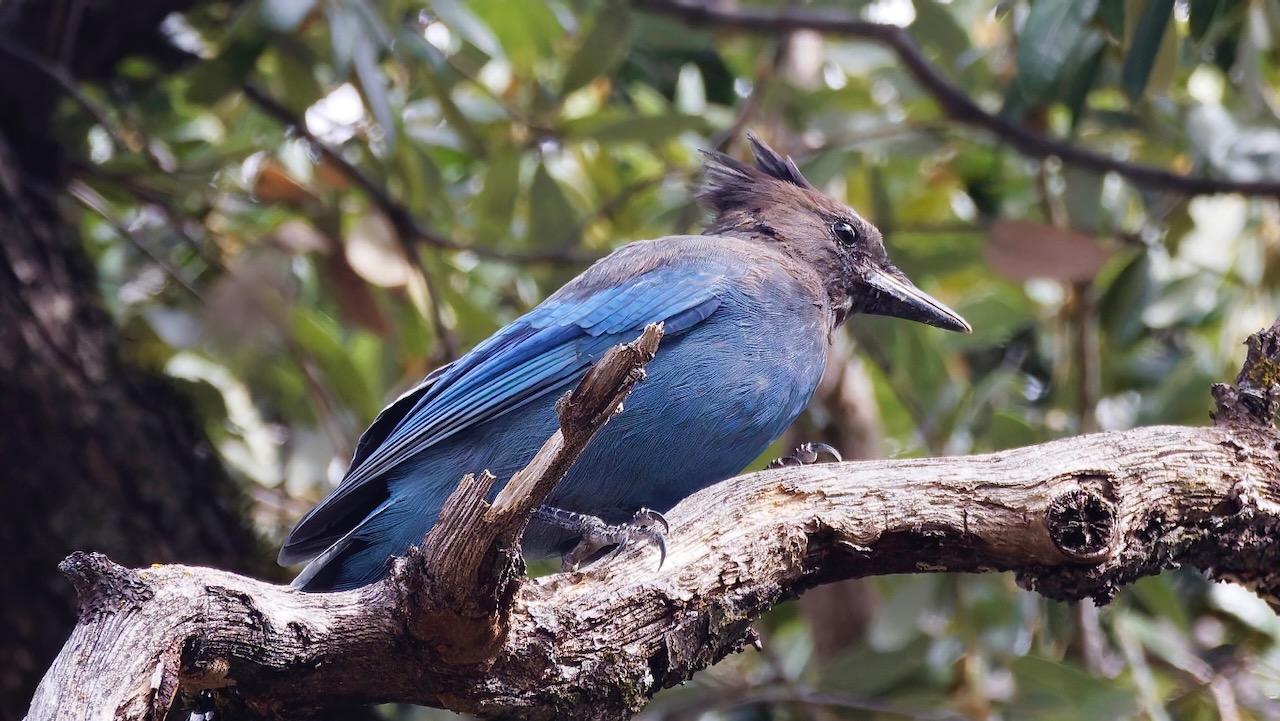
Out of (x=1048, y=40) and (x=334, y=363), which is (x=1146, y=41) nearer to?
(x=1048, y=40)

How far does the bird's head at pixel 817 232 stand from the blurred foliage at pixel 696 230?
634 mm

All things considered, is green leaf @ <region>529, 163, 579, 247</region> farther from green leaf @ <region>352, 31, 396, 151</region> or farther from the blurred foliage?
green leaf @ <region>352, 31, 396, 151</region>

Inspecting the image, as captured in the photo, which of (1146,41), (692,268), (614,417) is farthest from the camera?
(692,268)

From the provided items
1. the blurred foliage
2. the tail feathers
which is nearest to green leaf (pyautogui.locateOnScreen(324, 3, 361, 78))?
the blurred foliage

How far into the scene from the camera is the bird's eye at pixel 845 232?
4160 mm

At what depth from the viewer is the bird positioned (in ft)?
10.6

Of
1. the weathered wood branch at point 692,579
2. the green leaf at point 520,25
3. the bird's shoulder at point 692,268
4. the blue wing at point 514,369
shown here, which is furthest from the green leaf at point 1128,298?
the green leaf at point 520,25

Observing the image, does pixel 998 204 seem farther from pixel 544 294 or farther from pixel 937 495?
pixel 937 495

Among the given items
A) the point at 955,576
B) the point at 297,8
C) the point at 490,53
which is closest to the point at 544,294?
the point at 490,53

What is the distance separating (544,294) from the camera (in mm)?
5250

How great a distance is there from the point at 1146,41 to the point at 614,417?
5.70 ft

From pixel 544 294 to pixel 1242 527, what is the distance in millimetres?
2925

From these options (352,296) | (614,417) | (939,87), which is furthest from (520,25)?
(614,417)

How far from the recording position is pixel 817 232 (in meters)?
4.15
